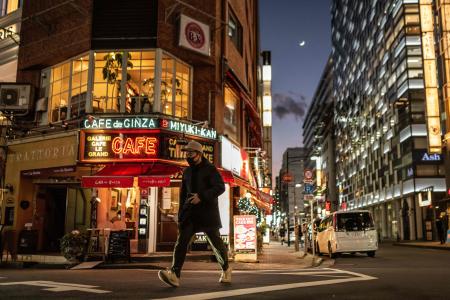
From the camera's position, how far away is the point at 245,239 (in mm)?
15852

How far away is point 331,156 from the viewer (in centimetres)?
11619

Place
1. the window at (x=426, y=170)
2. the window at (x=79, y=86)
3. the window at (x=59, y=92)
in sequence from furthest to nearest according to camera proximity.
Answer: the window at (x=426, y=170) → the window at (x=59, y=92) → the window at (x=79, y=86)

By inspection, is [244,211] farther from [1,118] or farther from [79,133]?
[1,118]

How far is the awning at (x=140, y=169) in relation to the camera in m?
16.8

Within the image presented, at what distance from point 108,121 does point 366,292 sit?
1412cm

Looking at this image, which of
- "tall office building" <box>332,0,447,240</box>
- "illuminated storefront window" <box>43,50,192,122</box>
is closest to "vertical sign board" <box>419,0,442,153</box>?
"tall office building" <box>332,0,447,240</box>

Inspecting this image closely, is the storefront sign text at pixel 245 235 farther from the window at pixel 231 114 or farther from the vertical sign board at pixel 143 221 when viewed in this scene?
the window at pixel 231 114

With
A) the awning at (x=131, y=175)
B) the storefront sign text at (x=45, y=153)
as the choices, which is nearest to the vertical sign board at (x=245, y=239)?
the awning at (x=131, y=175)

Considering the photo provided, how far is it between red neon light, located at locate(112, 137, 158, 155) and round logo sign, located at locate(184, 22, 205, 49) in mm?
4356

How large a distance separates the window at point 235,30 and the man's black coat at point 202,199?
1858cm

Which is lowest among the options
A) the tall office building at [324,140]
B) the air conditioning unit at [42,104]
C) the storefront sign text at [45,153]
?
the storefront sign text at [45,153]

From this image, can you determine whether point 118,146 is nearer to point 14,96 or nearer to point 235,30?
point 14,96

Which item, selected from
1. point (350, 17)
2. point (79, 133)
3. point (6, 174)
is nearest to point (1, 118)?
point (6, 174)

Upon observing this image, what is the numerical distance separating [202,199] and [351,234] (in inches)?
594
